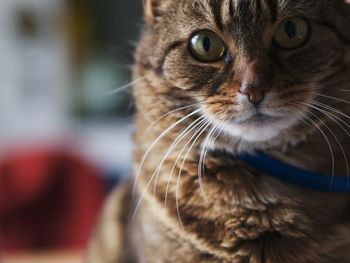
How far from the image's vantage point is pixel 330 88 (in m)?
0.85

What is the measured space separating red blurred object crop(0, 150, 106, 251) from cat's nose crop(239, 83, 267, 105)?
4.85 feet

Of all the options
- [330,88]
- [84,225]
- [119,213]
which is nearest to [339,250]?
[330,88]

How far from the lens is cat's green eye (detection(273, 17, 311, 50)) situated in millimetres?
805

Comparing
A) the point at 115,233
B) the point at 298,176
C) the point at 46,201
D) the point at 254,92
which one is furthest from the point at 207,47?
the point at 46,201

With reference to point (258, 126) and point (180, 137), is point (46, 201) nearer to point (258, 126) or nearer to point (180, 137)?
point (180, 137)

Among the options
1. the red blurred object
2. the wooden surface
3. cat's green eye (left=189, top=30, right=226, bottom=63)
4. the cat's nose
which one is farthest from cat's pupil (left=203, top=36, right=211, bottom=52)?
the red blurred object

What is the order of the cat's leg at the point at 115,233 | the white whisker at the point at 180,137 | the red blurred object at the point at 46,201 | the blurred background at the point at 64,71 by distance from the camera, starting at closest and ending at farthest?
the white whisker at the point at 180,137
the cat's leg at the point at 115,233
the red blurred object at the point at 46,201
the blurred background at the point at 64,71

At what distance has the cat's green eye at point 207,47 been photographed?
0.83 m

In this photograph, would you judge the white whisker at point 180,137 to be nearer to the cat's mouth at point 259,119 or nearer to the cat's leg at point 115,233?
the cat's mouth at point 259,119

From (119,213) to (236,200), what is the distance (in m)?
0.39

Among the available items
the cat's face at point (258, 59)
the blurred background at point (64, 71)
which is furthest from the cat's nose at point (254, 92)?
the blurred background at point (64, 71)

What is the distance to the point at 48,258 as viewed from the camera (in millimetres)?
1528

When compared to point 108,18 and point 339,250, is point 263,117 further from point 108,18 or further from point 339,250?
point 108,18

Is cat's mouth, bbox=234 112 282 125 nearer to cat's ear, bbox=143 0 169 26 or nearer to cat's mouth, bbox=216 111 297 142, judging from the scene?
cat's mouth, bbox=216 111 297 142
